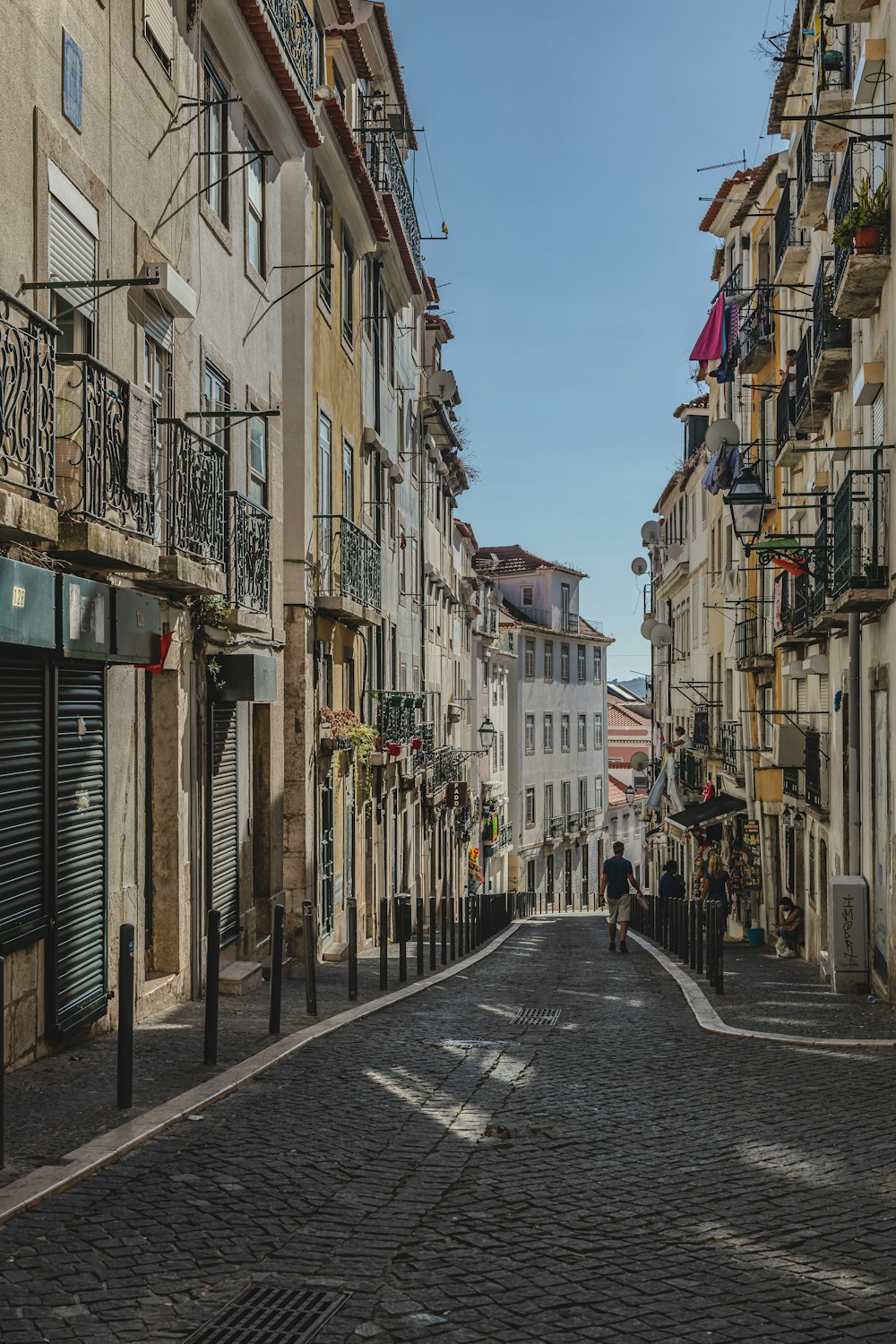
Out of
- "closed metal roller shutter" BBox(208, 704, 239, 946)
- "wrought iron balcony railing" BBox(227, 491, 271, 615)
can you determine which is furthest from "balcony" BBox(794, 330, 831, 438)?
"closed metal roller shutter" BBox(208, 704, 239, 946)

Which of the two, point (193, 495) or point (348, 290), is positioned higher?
point (348, 290)

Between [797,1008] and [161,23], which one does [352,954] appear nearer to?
[797,1008]

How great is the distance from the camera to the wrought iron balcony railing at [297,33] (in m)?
15.8

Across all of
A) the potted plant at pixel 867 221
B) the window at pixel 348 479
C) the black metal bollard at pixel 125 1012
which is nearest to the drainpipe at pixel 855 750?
the potted plant at pixel 867 221

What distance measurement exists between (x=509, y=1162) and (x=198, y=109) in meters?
10.4

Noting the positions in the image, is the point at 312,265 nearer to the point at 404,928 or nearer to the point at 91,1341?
the point at 404,928

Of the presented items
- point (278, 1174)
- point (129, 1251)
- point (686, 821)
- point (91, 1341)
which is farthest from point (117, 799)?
point (686, 821)

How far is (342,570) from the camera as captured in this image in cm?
2003

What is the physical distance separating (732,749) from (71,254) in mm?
25022

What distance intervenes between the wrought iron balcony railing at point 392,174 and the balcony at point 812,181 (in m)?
7.00

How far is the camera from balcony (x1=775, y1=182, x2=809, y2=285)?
82.7 feet

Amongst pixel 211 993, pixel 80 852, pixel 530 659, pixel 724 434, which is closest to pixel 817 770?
pixel 724 434

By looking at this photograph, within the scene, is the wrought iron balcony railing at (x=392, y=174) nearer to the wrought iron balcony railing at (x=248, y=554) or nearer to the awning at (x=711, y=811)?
the wrought iron balcony railing at (x=248, y=554)

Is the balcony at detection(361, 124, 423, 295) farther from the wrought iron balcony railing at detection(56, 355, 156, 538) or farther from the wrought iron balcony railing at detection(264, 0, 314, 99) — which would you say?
the wrought iron balcony railing at detection(56, 355, 156, 538)
